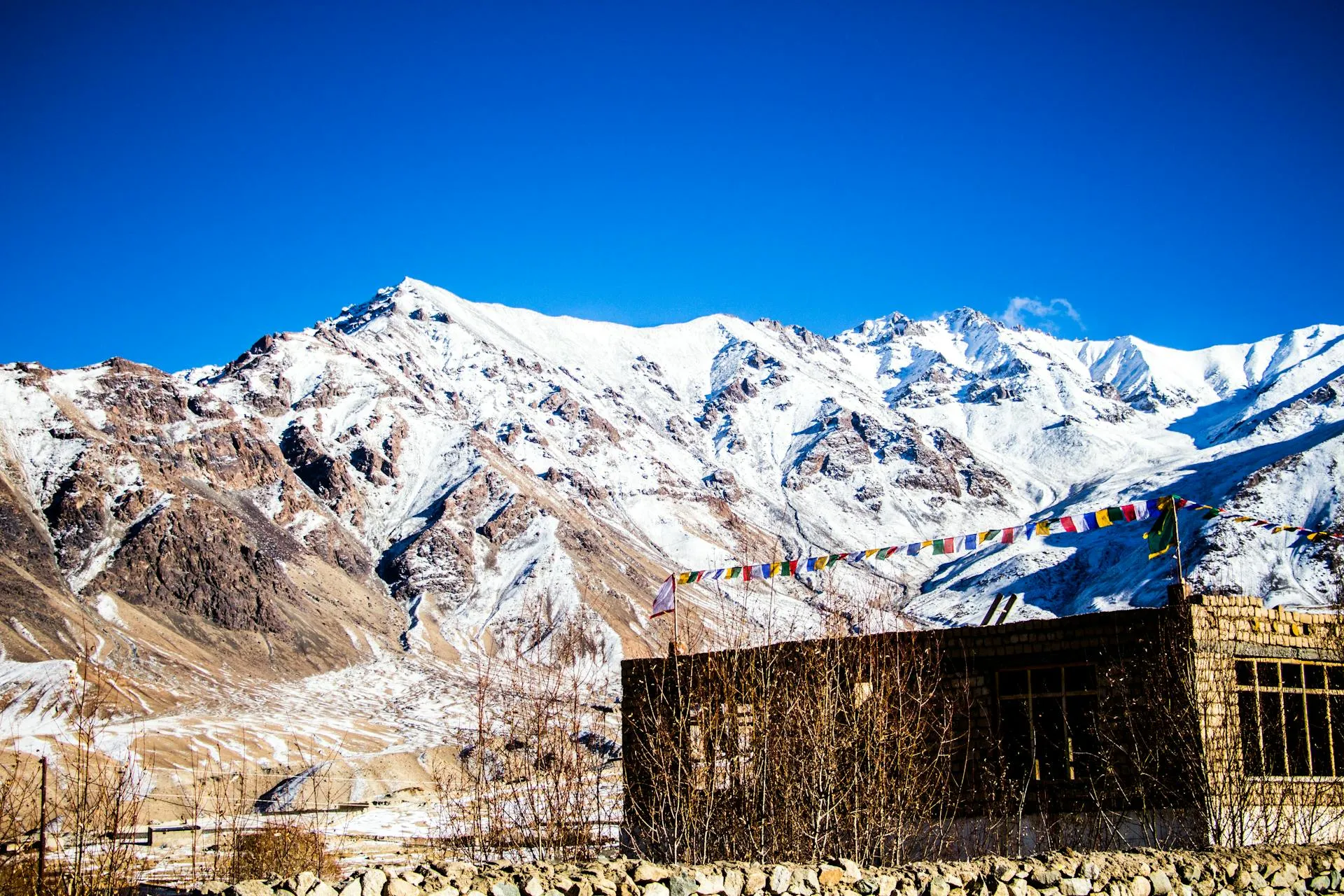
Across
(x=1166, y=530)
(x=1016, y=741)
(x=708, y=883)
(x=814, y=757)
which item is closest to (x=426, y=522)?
(x=1016, y=741)

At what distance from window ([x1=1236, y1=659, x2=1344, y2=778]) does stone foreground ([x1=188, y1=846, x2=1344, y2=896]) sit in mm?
2422

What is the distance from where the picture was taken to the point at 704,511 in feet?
527

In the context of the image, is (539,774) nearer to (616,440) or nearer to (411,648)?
(411,648)

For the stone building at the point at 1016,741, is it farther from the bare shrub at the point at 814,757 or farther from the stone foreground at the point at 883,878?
the stone foreground at the point at 883,878

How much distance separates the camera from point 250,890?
9039mm

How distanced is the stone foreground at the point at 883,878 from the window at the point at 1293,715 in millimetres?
2422

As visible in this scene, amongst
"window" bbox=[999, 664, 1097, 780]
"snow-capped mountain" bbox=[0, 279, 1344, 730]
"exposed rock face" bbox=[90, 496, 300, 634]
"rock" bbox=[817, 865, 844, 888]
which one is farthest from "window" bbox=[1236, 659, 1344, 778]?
"exposed rock face" bbox=[90, 496, 300, 634]

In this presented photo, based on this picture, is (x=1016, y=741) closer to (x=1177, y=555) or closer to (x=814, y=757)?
(x=1177, y=555)

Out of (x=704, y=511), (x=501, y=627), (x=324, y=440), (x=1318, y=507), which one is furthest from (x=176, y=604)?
(x=1318, y=507)

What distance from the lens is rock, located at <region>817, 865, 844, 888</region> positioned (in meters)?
11.2

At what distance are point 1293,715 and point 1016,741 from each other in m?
3.80

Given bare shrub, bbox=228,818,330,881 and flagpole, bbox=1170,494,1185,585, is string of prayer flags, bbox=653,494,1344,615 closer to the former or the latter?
flagpole, bbox=1170,494,1185,585

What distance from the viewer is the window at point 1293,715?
16062mm

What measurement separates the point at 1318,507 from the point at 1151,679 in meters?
122
